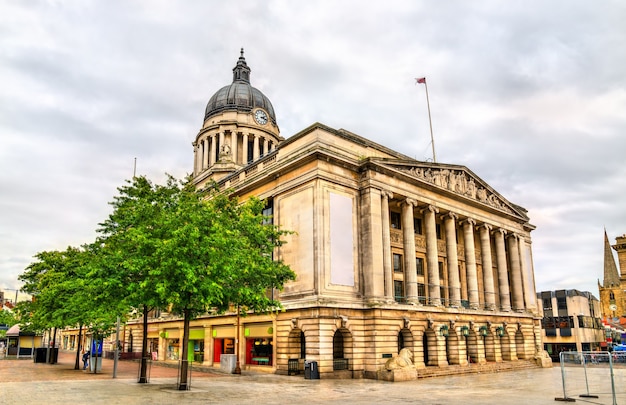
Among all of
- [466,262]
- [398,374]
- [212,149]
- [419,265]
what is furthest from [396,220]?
[212,149]

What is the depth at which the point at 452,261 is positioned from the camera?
45.1 m

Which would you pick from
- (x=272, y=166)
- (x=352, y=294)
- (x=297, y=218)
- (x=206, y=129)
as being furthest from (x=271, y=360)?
(x=206, y=129)

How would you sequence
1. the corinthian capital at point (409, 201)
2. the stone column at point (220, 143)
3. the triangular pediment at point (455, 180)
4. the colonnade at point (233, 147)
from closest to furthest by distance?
the corinthian capital at point (409, 201), the triangular pediment at point (455, 180), the stone column at point (220, 143), the colonnade at point (233, 147)

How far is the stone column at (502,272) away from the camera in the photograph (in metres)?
50.9

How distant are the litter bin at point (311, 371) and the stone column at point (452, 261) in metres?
16.4

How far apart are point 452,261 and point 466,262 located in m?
3.35

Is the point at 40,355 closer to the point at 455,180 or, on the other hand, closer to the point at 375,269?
the point at 375,269

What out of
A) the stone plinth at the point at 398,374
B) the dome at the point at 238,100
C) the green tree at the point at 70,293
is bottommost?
the stone plinth at the point at 398,374

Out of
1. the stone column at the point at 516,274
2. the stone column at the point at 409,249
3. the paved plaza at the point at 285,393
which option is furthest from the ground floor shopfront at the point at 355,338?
the paved plaza at the point at 285,393

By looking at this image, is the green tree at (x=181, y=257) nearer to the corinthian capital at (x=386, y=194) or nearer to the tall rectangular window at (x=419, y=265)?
the corinthian capital at (x=386, y=194)

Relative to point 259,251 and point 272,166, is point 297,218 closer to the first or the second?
point 272,166

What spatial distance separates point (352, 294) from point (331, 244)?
13.0 ft

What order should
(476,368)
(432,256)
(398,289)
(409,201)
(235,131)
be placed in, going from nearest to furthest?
(476,368) < (409,201) < (398,289) < (432,256) < (235,131)

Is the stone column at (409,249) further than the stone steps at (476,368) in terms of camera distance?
Yes
